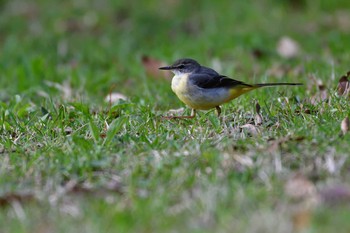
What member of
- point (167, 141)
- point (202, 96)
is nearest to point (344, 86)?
point (202, 96)

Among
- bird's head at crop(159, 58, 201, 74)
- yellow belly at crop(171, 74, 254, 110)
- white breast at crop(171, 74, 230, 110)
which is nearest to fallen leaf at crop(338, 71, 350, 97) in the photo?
yellow belly at crop(171, 74, 254, 110)

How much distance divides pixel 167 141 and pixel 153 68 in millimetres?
4132

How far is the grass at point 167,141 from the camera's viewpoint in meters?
4.47

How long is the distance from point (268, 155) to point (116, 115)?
235cm

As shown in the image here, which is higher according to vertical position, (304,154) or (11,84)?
(304,154)

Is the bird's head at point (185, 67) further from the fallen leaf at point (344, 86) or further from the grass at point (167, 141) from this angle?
the fallen leaf at point (344, 86)

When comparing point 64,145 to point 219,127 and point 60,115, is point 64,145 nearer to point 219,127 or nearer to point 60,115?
point 60,115

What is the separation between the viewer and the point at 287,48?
417 inches

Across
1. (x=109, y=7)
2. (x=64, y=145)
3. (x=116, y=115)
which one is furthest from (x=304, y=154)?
(x=109, y=7)

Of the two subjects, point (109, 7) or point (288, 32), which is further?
point (109, 7)

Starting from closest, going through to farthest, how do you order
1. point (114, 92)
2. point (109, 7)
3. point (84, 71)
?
point (114, 92) → point (84, 71) → point (109, 7)

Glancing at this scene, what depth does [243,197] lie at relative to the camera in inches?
180

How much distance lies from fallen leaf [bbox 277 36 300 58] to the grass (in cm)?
12

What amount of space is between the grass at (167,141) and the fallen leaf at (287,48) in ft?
0.40
